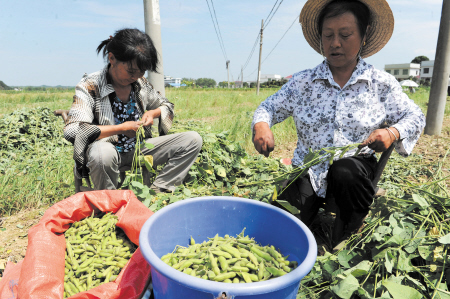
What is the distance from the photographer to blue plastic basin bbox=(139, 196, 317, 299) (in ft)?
2.69

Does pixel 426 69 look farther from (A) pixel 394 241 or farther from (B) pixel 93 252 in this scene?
(B) pixel 93 252

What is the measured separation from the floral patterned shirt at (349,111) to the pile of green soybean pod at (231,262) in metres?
0.74

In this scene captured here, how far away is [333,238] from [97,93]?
198 cm

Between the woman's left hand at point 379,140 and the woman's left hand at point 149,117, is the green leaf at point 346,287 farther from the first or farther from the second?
the woman's left hand at point 149,117

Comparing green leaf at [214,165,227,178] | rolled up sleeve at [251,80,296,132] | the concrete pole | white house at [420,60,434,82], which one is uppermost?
white house at [420,60,434,82]

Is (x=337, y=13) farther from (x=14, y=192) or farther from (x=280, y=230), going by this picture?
(x=14, y=192)

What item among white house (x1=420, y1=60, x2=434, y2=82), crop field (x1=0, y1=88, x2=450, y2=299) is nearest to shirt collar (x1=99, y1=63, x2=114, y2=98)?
crop field (x1=0, y1=88, x2=450, y2=299)

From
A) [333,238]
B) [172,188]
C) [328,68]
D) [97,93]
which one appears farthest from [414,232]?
[97,93]

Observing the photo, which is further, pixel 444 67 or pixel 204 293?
pixel 444 67

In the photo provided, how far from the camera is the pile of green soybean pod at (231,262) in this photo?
1.03 metres

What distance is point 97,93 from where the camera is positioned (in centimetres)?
216

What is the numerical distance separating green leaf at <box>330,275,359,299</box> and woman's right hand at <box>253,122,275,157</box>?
2.26 feet

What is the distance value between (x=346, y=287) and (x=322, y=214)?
1.06 metres

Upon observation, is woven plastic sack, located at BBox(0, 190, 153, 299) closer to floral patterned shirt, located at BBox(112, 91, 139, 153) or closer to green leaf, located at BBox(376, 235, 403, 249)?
floral patterned shirt, located at BBox(112, 91, 139, 153)
